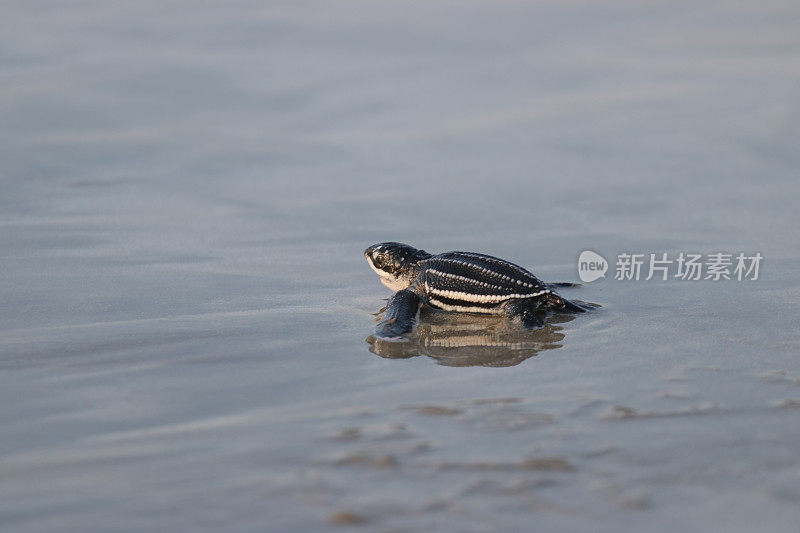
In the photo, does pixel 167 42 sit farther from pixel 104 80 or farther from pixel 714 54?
pixel 714 54

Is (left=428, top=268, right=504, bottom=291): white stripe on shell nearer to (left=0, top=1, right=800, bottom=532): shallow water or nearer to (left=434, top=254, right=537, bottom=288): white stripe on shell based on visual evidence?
(left=434, top=254, right=537, bottom=288): white stripe on shell

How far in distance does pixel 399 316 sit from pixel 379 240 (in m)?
1.77

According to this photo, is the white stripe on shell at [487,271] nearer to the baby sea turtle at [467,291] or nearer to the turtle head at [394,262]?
the baby sea turtle at [467,291]

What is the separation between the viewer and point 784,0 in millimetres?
12508

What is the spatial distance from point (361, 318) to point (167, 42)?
718 centimetres

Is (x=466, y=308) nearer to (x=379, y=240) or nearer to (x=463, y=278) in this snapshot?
(x=463, y=278)

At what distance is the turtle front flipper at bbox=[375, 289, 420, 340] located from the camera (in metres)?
4.57

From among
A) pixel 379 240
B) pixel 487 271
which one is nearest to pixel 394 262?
pixel 487 271

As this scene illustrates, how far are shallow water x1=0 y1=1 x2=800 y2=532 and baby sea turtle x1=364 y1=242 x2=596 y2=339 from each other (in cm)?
13

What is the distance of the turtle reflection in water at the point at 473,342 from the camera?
13.9 feet

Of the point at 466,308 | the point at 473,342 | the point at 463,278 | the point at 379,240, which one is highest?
the point at 379,240

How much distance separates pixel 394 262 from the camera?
5402 mm

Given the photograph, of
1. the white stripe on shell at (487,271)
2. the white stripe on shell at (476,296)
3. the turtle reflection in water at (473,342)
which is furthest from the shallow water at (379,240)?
the white stripe on shell at (487,271)

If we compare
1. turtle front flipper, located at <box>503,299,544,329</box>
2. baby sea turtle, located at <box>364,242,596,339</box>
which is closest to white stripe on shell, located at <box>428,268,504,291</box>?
baby sea turtle, located at <box>364,242,596,339</box>
